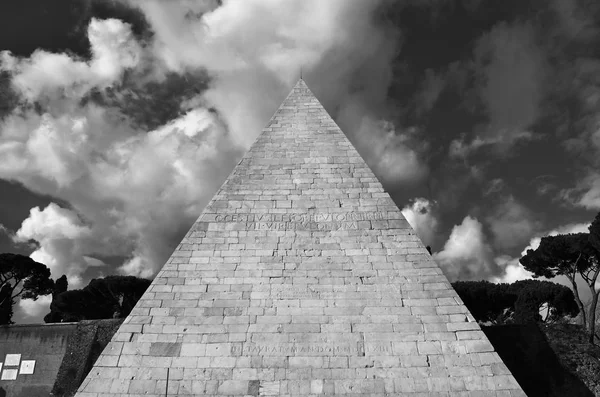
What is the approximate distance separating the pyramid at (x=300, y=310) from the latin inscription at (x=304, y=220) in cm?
2

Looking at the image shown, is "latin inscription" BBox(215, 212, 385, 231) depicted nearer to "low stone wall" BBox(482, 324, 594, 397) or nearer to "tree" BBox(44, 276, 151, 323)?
"low stone wall" BBox(482, 324, 594, 397)

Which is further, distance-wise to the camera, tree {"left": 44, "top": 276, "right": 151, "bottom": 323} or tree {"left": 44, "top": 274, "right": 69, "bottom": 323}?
tree {"left": 44, "top": 274, "right": 69, "bottom": 323}

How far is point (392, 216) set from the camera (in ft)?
21.5

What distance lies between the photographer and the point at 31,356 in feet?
48.3

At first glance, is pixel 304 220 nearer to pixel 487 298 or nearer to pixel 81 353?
pixel 81 353

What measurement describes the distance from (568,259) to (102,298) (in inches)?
985

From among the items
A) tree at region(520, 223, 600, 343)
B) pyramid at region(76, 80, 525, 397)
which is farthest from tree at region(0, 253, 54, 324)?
tree at region(520, 223, 600, 343)

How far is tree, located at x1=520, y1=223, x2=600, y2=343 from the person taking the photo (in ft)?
57.6

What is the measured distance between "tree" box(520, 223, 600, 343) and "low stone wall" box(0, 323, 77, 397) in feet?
67.5

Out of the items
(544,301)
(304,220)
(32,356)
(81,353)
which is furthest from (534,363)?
(32,356)

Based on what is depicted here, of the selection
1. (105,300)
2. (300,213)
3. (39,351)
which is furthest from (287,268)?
(105,300)

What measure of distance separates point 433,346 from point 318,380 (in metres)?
1.59

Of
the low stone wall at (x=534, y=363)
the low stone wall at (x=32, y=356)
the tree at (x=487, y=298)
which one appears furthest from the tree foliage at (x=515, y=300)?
the low stone wall at (x=32, y=356)

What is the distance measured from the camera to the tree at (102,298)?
22656 mm
